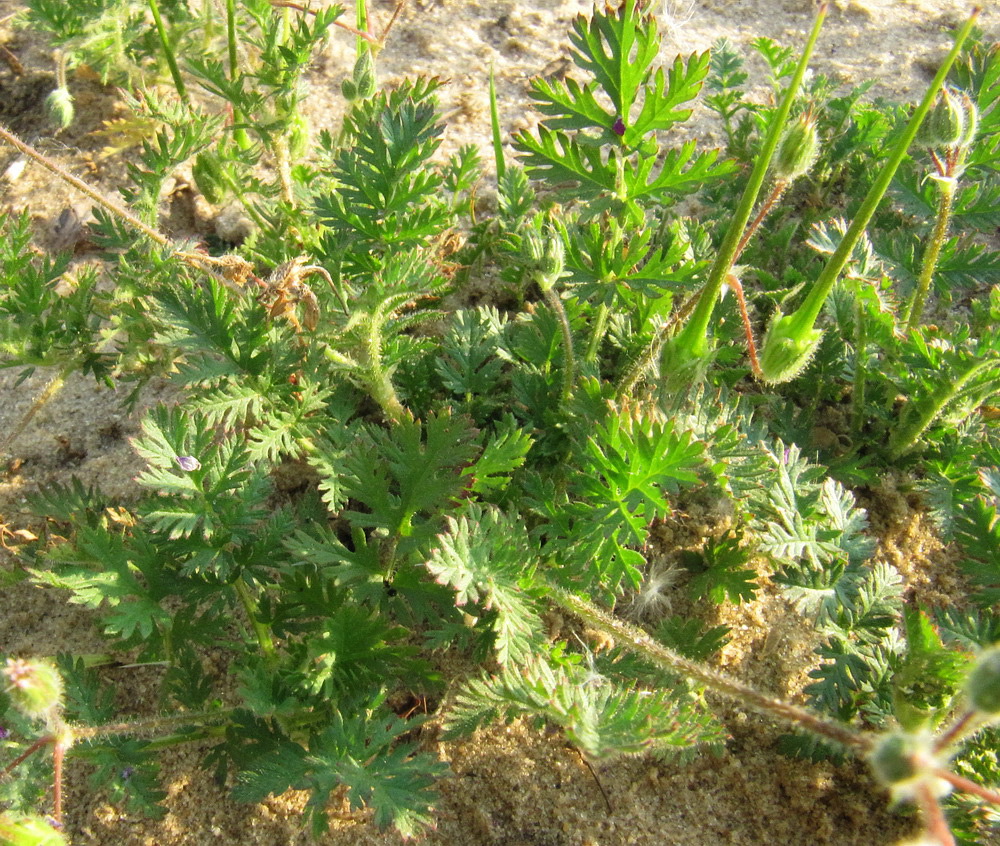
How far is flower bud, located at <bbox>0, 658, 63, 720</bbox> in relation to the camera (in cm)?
138

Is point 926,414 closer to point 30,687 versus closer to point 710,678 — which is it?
point 710,678

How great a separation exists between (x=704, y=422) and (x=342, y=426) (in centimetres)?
86

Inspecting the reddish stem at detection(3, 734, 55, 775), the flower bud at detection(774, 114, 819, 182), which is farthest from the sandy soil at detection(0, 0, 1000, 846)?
the flower bud at detection(774, 114, 819, 182)

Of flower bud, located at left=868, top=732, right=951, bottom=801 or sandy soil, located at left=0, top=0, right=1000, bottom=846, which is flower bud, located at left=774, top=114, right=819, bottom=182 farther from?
sandy soil, located at left=0, top=0, right=1000, bottom=846

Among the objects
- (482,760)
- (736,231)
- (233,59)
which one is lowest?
(482,760)

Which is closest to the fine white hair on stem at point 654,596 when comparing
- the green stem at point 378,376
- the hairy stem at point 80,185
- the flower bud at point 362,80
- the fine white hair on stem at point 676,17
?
the green stem at point 378,376

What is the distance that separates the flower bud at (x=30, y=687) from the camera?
1.38 meters

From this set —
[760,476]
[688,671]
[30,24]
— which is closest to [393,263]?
[760,476]

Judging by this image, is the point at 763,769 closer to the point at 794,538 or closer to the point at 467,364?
the point at 794,538

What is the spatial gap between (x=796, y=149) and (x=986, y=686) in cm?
95

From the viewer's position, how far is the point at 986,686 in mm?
1089

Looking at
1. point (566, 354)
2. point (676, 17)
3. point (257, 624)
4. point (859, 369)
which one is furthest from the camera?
point (676, 17)

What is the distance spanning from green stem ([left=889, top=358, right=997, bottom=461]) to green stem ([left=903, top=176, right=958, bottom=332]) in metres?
0.20

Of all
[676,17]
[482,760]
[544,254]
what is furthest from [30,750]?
[676,17]
